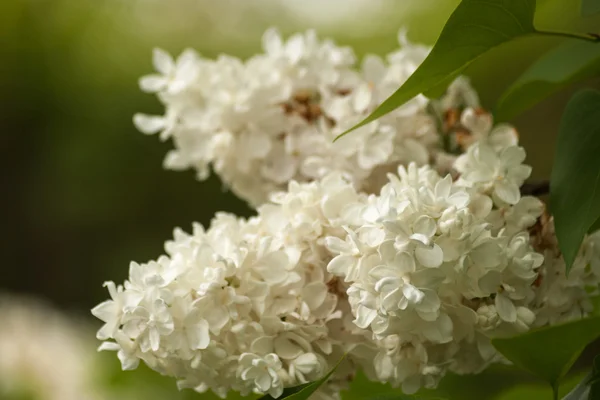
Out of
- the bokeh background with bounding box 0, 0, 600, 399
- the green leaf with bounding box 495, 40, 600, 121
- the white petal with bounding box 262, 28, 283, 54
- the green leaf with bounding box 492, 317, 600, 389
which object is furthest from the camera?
the bokeh background with bounding box 0, 0, 600, 399

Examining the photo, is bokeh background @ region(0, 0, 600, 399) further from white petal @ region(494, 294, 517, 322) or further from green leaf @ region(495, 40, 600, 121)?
white petal @ region(494, 294, 517, 322)

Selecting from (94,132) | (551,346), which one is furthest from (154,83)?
(94,132)

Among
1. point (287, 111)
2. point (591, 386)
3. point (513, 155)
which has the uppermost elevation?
point (287, 111)

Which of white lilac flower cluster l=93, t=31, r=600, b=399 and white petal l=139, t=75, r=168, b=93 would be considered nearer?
white lilac flower cluster l=93, t=31, r=600, b=399

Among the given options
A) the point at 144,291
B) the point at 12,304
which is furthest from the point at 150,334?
the point at 12,304

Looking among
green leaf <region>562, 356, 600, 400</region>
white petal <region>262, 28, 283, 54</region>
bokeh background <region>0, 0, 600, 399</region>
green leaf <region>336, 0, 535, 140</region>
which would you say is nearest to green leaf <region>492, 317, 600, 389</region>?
green leaf <region>562, 356, 600, 400</region>

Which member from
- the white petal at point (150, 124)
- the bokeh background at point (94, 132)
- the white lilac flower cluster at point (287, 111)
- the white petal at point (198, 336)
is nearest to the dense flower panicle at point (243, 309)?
the white petal at point (198, 336)

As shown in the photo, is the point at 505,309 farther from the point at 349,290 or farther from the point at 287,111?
the point at 287,111

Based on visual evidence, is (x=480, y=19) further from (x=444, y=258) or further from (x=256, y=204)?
(x=256, y=204)
